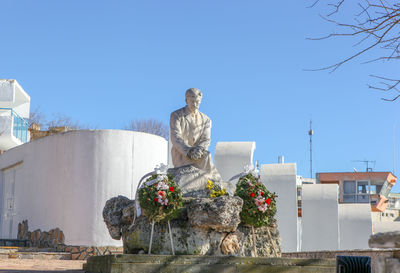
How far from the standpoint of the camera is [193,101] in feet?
33.3

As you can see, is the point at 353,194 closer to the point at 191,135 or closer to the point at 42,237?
the point at 42,237

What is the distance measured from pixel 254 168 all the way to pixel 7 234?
12.0 m

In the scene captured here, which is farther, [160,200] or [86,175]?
[86,175]

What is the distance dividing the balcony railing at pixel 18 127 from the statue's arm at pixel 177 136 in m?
16.9

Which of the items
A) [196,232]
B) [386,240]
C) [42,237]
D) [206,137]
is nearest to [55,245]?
[42,237]

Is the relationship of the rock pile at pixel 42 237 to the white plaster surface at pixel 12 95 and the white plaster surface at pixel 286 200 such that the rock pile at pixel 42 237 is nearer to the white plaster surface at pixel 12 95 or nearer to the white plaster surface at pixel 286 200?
the white plaster surface at pixel 286 200

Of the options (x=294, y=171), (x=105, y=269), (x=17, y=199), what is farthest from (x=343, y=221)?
(x=17, y=199)

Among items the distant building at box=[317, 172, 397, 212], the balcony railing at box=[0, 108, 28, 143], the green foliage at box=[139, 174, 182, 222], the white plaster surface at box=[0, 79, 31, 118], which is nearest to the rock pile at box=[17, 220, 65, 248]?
the green foliage at box=[139, 174, 182, 222]

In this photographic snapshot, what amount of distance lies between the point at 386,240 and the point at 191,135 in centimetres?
678

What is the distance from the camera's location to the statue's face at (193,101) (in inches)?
398

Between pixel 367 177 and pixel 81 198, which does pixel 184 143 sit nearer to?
pixel 81 198

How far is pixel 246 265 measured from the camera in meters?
7.47

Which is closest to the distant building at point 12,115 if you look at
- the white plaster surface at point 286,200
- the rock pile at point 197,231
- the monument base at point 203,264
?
the white plaster surface at point 286,200

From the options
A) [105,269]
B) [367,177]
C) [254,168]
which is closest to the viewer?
[105,269]
